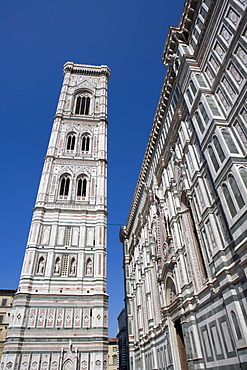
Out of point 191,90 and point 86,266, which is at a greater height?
point 191,90

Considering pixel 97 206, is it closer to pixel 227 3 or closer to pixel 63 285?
pixel 63 285

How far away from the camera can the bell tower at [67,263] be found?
16812 mm

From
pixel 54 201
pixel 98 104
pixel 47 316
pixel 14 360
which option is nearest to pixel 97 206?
pixel 54 201

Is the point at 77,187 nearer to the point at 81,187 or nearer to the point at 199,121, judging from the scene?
the point at 81,187

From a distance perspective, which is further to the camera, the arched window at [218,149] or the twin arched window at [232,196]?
the arched window at [218,149]

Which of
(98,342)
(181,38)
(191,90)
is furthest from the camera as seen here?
(98,342)

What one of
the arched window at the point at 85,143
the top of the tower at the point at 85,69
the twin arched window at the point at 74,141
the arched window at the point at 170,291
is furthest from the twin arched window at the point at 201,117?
the top of the tower at the point at 85,69

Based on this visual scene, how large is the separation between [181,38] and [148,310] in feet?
48.1

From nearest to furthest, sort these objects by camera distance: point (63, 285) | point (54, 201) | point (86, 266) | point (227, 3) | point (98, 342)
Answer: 1. point (227, 3)
2. point (98, 342)
3. point (63, 285)
4. point (86, 266)
5. point (54, 201)

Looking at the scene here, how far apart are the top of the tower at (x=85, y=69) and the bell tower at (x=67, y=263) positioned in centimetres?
763

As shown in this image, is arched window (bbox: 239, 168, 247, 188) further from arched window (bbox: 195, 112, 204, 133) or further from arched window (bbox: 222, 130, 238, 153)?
arched window (bbox: 195, 112, 204, 133)

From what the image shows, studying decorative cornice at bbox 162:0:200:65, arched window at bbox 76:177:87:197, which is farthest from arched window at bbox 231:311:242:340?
arched window at bbox 76:177:87:197

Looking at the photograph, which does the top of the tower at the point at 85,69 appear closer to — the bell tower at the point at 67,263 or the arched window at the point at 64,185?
the bell tower at the point at 67,263

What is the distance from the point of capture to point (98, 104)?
32.6 m
